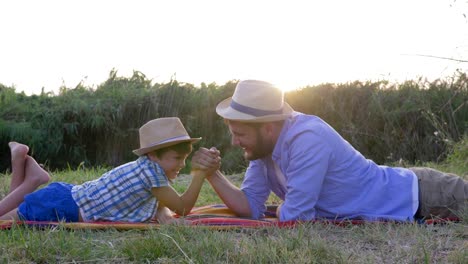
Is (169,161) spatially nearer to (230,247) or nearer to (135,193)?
(135,193)

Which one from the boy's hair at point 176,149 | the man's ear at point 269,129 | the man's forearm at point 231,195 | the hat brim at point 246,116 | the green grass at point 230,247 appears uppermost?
the hat brim at point 246,116

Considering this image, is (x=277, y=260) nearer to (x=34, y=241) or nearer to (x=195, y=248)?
(x=195, y=248)

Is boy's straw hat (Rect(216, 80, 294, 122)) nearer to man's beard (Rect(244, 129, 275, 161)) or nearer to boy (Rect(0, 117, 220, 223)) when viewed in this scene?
man's beard (Rect(244, 129, 275, 161))

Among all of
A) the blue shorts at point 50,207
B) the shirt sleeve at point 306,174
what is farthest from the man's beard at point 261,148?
the blue shorts at point 50,207

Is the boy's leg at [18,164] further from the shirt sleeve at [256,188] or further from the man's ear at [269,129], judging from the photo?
the man's ear at [269,129]

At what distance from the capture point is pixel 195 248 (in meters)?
2.94

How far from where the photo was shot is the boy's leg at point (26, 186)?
183 inches

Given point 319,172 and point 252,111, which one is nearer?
point 319,172

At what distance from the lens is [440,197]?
4.21m

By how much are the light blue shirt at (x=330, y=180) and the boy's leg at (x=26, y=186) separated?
1647 mm

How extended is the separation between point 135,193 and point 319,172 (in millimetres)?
1169

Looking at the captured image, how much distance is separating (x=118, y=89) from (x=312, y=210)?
7.58 meters

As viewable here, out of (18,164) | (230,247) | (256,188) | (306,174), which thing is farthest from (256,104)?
(18,164)

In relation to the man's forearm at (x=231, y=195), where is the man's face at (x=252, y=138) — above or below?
above
